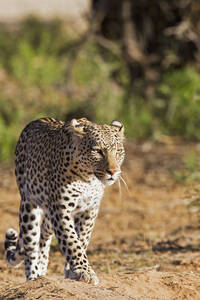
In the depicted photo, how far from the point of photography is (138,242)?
330 inches

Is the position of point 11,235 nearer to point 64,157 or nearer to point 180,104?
point 64,157

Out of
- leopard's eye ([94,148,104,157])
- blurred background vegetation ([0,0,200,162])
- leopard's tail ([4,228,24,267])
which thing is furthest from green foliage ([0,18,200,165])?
leopard's eye ([94,148,104,157])

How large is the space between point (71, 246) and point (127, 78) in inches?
312

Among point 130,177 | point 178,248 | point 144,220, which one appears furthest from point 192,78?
point 178,248

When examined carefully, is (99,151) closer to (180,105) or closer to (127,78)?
(180,105)

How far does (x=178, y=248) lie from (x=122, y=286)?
2.39 metres

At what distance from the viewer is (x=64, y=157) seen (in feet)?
19.2

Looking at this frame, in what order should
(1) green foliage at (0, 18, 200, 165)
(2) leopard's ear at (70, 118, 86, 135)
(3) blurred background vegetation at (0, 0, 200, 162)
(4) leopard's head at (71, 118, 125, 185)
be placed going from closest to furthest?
1. (4) leopard's head at (71, 118, 125, 185)
2. (2) leopard's ear at (70, 118, 86, 135)
3. (1) green foliage at (0, 18, 200, 165)
4. (3) blurred background vegetation at (0, 0, 200, 162)

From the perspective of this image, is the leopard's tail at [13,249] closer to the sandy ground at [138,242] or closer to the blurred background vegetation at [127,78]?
the sandy ground at [138,242]

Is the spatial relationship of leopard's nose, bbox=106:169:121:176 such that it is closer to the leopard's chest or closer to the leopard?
the leopard

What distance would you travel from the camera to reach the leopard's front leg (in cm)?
544

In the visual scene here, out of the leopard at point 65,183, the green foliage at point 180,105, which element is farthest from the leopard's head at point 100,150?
the green foliage at point 180,105

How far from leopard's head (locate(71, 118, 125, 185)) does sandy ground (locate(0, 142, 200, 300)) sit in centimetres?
94

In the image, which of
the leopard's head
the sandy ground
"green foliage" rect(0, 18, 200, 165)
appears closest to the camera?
the sandy ground
